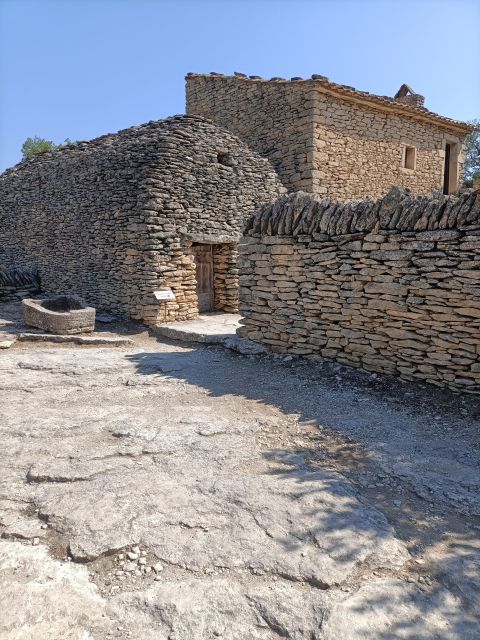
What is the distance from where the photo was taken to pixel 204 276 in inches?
435

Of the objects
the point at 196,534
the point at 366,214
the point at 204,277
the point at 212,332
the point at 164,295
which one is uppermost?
the point at 366,214

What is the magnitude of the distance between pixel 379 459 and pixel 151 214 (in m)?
7.30

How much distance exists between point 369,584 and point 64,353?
233 inches

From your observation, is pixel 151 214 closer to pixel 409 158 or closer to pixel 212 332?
pixel 212 332

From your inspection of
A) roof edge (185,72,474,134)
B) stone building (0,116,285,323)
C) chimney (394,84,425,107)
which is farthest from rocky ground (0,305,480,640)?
chimney (394,84,425,107)

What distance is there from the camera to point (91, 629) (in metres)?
1.90

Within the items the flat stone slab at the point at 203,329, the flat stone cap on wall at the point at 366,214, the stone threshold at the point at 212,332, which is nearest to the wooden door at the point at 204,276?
the stone threshold at the point at 212,332

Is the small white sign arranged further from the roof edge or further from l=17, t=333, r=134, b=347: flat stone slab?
the roof edge

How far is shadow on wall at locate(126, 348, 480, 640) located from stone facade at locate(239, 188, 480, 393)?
34 centimetres

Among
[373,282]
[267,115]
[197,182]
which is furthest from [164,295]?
[267,115]

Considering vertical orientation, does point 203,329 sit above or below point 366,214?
below

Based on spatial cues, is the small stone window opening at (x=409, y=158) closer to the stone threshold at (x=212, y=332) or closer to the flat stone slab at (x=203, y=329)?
the stone threshold at (x=212, y=332)

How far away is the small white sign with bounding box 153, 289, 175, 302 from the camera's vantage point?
9156 mm

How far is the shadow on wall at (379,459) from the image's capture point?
2262 mm
